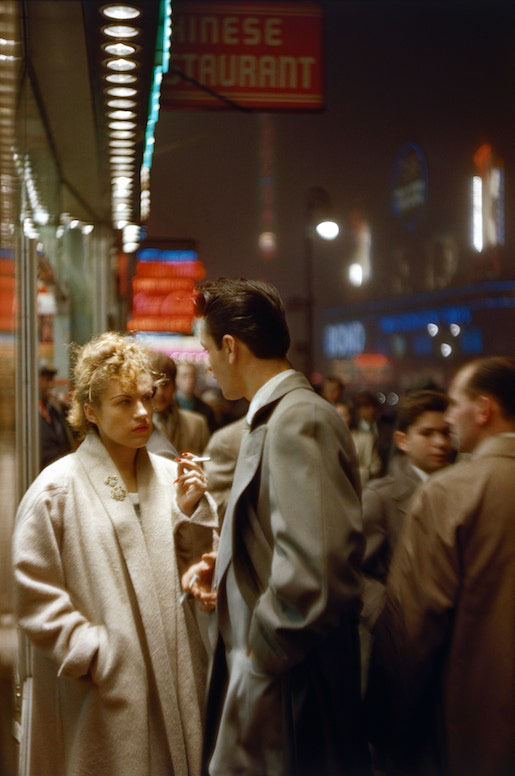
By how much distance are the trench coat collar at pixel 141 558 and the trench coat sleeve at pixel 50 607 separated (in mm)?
188

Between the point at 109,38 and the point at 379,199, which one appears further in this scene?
the point at 379,199

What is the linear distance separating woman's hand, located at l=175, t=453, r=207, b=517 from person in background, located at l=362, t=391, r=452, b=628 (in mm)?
756

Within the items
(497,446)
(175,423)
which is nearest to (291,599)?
(497,446)

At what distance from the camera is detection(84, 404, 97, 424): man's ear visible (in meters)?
3.48

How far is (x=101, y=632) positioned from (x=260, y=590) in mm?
799

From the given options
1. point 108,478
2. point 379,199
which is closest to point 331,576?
point 108,478

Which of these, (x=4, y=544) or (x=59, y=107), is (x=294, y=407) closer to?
(x=4, y=544)

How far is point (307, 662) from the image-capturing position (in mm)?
2619

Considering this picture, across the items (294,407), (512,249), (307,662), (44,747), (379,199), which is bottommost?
(44,747)

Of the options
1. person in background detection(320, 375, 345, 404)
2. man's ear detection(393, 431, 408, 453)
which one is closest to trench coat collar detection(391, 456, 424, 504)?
man's ear detection(393, 431, 408, 453)

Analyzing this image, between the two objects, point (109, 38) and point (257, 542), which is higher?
point (109, 38)

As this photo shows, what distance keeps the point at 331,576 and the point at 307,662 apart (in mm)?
333

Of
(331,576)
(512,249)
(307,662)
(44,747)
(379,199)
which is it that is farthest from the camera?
(379,199)

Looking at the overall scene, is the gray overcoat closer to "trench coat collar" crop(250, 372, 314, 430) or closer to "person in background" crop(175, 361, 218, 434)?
"trench coat collar" crop(250, 372, 314, 430)
